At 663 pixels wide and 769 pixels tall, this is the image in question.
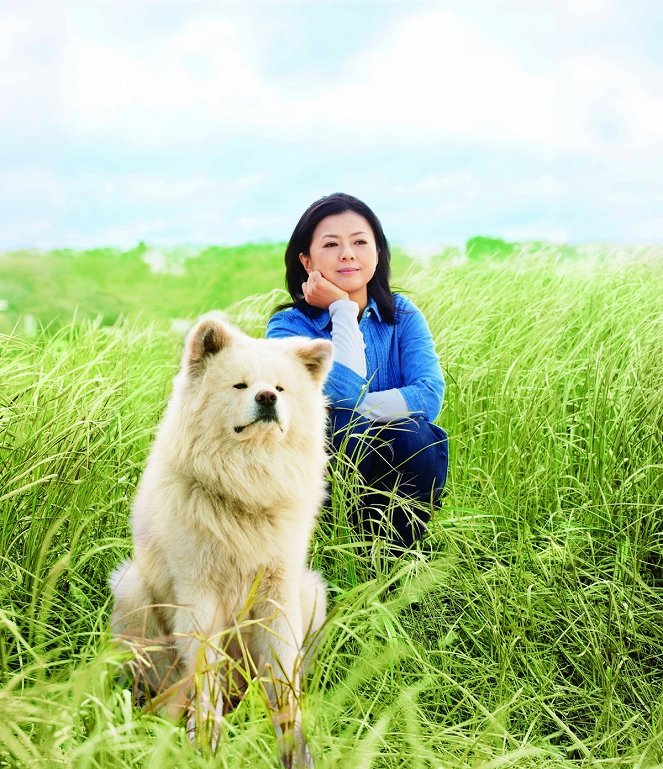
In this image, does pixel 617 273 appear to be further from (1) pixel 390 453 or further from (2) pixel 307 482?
(2) pixel 307 482

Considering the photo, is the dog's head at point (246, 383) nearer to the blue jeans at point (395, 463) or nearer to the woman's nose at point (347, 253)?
the blue jeans at point (395, 463)

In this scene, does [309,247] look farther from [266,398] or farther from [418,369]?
[266,398]

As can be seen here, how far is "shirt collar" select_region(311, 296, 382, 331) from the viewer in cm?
269

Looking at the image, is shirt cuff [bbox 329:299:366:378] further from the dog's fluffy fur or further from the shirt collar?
the dog's fluffy fur

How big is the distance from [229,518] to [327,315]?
981mm

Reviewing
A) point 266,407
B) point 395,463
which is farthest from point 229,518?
point 395,463

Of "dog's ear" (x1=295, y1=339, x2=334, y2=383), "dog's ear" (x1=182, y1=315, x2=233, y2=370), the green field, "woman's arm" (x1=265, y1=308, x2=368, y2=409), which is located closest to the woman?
"woman's arm" (x1=265, y1=308, x2=368, y2=409)

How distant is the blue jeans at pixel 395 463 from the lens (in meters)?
2.60

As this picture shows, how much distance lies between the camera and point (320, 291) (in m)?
2.63

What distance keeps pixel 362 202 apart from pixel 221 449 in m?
1.20

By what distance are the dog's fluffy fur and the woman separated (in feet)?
1.86

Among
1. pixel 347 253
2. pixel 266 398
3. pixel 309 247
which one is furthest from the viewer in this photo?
pixel 309 247

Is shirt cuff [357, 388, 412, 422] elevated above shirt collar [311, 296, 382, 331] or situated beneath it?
situated beneath

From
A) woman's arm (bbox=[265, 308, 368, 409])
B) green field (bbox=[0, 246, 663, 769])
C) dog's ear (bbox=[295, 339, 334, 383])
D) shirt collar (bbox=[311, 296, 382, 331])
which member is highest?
shirt collar (bbox=[311, 296, 382, 331])
